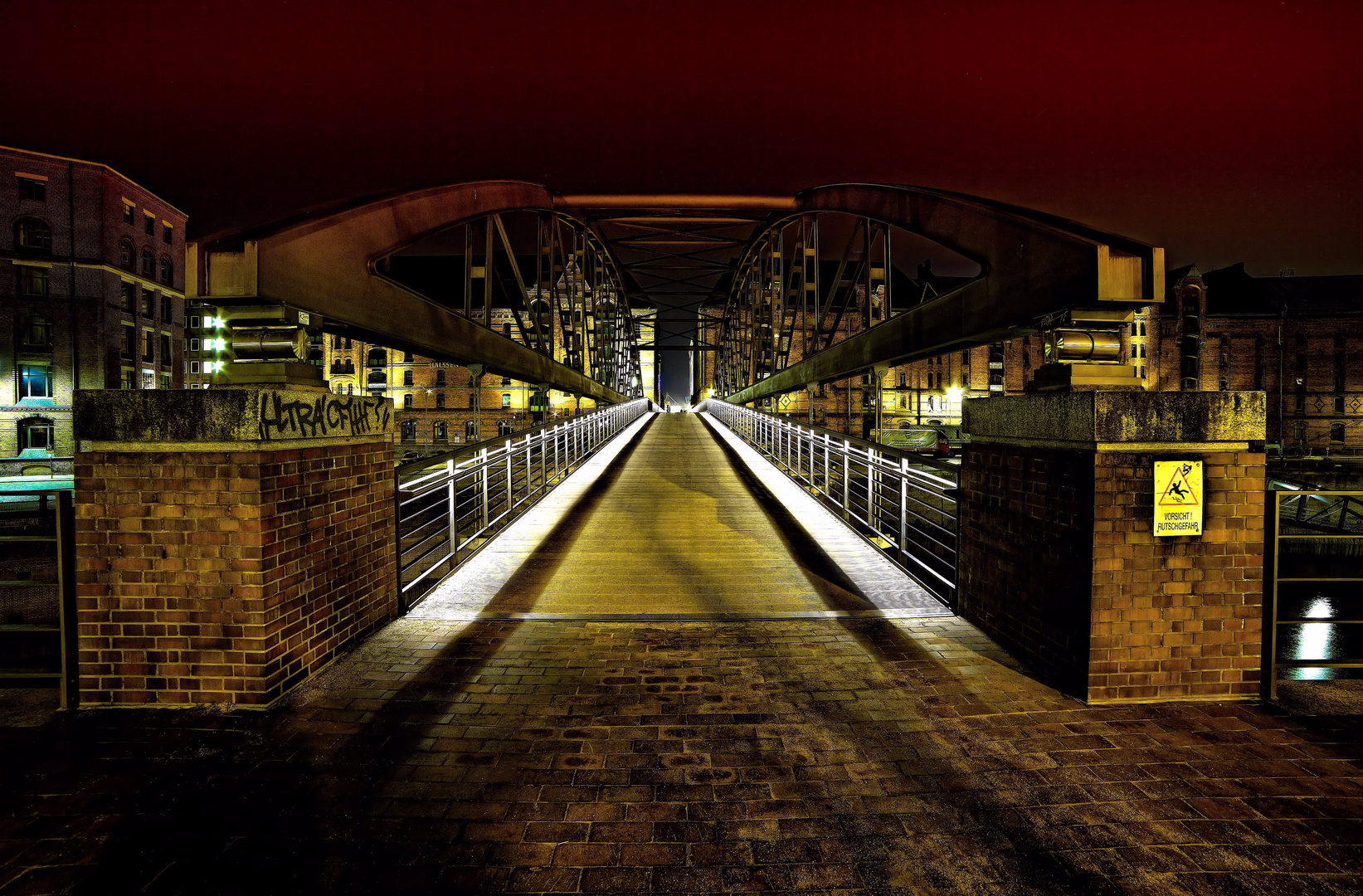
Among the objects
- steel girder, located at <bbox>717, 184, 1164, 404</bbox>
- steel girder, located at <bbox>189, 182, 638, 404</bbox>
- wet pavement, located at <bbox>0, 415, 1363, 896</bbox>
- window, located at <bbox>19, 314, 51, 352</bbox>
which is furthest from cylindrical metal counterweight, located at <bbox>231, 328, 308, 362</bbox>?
window, located at <bbox>19, 314, 51, 352</bbox>

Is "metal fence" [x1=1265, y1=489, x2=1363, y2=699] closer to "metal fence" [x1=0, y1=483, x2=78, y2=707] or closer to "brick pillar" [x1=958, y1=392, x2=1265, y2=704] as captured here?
"brick pillar" [x1=958, y1=392, x2=1265, y2=704]

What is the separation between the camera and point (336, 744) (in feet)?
10.2

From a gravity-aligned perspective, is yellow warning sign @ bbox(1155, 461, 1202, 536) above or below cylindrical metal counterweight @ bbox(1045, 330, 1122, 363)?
below

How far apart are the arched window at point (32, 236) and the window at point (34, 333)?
12.5ft

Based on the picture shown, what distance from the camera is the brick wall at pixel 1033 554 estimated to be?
3.59m

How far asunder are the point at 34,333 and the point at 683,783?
4817 centimetres

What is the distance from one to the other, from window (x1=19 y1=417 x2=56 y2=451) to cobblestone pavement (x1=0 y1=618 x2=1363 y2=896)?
140 feet

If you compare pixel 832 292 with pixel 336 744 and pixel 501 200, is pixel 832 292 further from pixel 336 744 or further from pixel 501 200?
pixel 336 744

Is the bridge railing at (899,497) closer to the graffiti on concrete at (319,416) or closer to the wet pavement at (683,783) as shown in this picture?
the wet pavement at (683,783)

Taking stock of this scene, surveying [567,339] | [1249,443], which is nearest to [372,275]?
[1249,443]

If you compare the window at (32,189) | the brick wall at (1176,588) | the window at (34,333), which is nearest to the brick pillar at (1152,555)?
the brick wall at (1176,588)

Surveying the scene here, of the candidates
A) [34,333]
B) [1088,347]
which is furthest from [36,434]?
[1088,347]

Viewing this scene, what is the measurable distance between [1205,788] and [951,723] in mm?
1048

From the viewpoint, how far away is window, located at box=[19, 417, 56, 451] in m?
32.7
